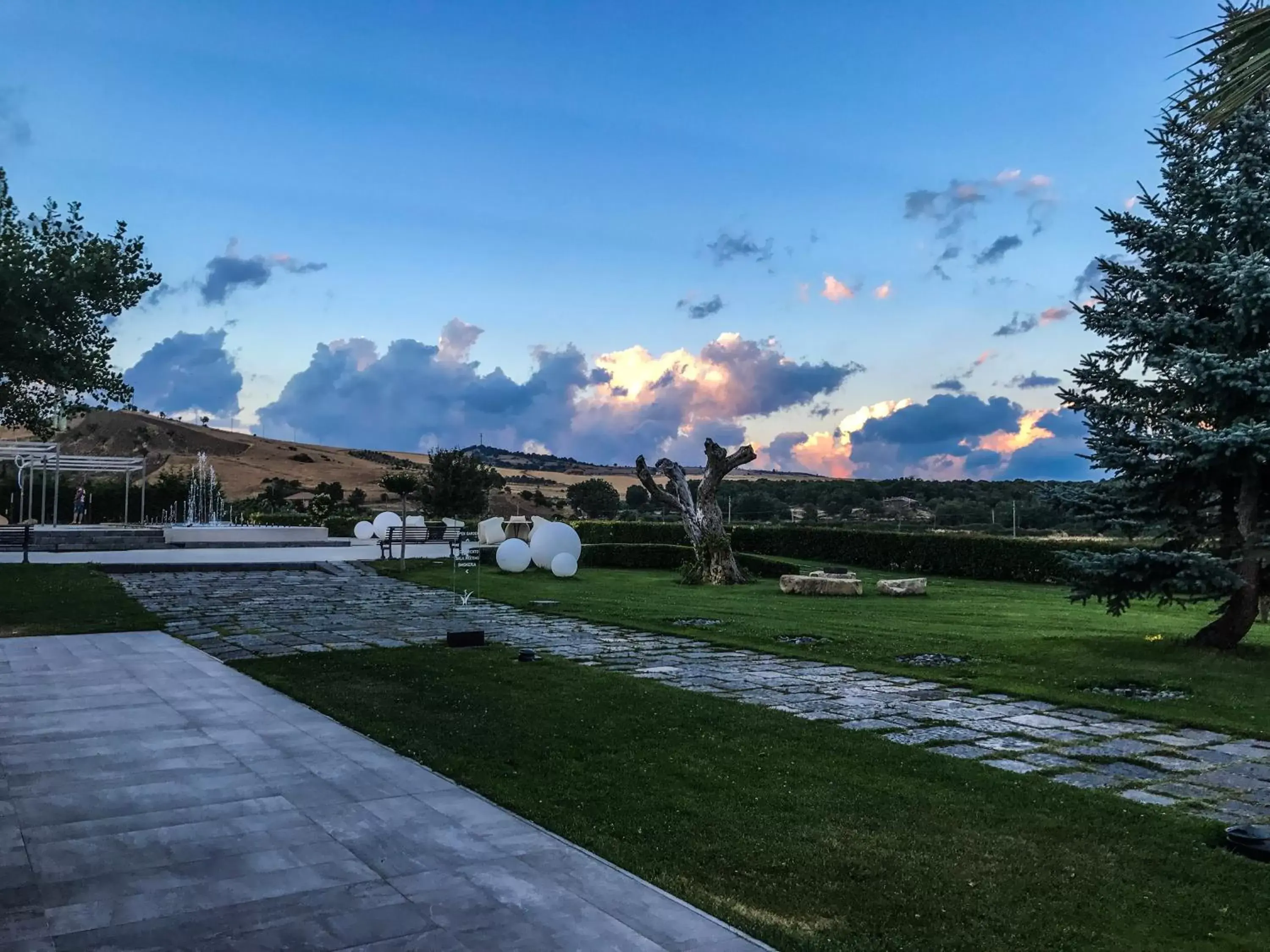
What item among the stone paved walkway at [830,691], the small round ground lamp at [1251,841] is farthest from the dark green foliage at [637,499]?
the small round ground lamp at [1251,841]

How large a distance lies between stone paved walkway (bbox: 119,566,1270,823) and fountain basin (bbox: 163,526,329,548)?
1255cm

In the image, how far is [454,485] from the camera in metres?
38.3

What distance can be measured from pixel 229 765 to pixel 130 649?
16.7 ft

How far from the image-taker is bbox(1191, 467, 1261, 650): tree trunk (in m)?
9.23

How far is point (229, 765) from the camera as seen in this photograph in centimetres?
510

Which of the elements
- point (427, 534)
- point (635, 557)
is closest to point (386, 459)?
point (427, 534)

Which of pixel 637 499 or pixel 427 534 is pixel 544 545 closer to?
pixel 427 534

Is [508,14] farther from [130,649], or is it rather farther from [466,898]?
[466,898]

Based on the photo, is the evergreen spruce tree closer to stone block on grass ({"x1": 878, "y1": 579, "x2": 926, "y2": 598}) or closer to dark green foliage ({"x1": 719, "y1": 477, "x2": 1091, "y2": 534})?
stone block on grass ({"x1": 878, "y1": 579, "x2": 926, "y2": 598})

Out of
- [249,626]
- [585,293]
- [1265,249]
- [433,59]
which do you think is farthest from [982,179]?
[249,626]

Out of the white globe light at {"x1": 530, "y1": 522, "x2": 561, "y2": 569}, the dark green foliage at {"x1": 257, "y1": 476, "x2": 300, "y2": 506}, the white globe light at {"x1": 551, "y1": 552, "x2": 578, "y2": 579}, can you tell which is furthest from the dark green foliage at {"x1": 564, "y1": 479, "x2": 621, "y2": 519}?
the white globe light at {"x1": 551, "y1": 552, "x2": 578, "y2": 579}

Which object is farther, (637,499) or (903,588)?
(637,499)

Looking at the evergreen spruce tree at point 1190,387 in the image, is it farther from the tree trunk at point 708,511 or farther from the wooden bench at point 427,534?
the wooden bench at point 427,534

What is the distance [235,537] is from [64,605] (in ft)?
51.4
